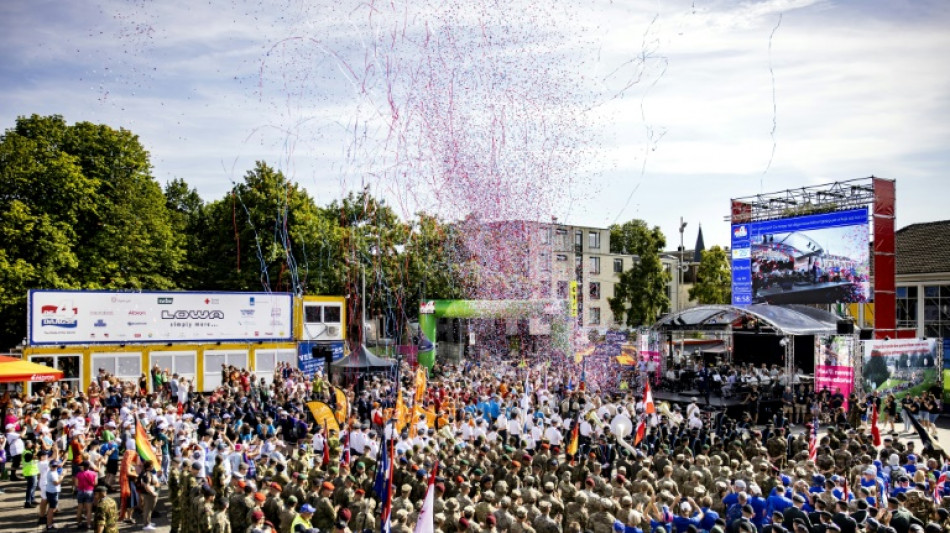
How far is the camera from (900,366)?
91.9 ft

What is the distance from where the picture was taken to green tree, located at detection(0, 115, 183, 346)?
32.2 meters

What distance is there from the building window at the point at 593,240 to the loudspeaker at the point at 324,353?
31.9 meters

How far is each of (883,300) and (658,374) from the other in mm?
9513

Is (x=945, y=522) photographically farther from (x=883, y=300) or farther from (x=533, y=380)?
(x=883, y=300)

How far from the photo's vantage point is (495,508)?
11250mm

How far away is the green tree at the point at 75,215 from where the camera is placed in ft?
106

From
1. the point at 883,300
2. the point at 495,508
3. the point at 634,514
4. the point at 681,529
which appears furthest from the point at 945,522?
the point at 883,300

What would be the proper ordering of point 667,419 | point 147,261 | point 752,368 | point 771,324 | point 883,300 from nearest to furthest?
point 667,419 → point 771,324 → point 883,300 → point 752,368 → point 147,261

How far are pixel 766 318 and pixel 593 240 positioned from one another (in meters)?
33.5

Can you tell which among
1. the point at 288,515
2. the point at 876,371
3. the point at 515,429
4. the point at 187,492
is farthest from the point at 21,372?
the point at 876,371

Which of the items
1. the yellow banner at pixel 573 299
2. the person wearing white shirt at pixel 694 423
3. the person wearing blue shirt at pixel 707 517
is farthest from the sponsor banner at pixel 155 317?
the person wearing blue shirt at pixel 707 517

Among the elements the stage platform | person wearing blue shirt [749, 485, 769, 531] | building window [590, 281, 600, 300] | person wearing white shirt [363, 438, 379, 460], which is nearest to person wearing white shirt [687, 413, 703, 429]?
the stage platform

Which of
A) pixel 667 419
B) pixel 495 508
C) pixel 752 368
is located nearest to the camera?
pixel 495 508

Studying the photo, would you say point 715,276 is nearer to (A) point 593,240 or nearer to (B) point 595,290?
(B) point 595,290
